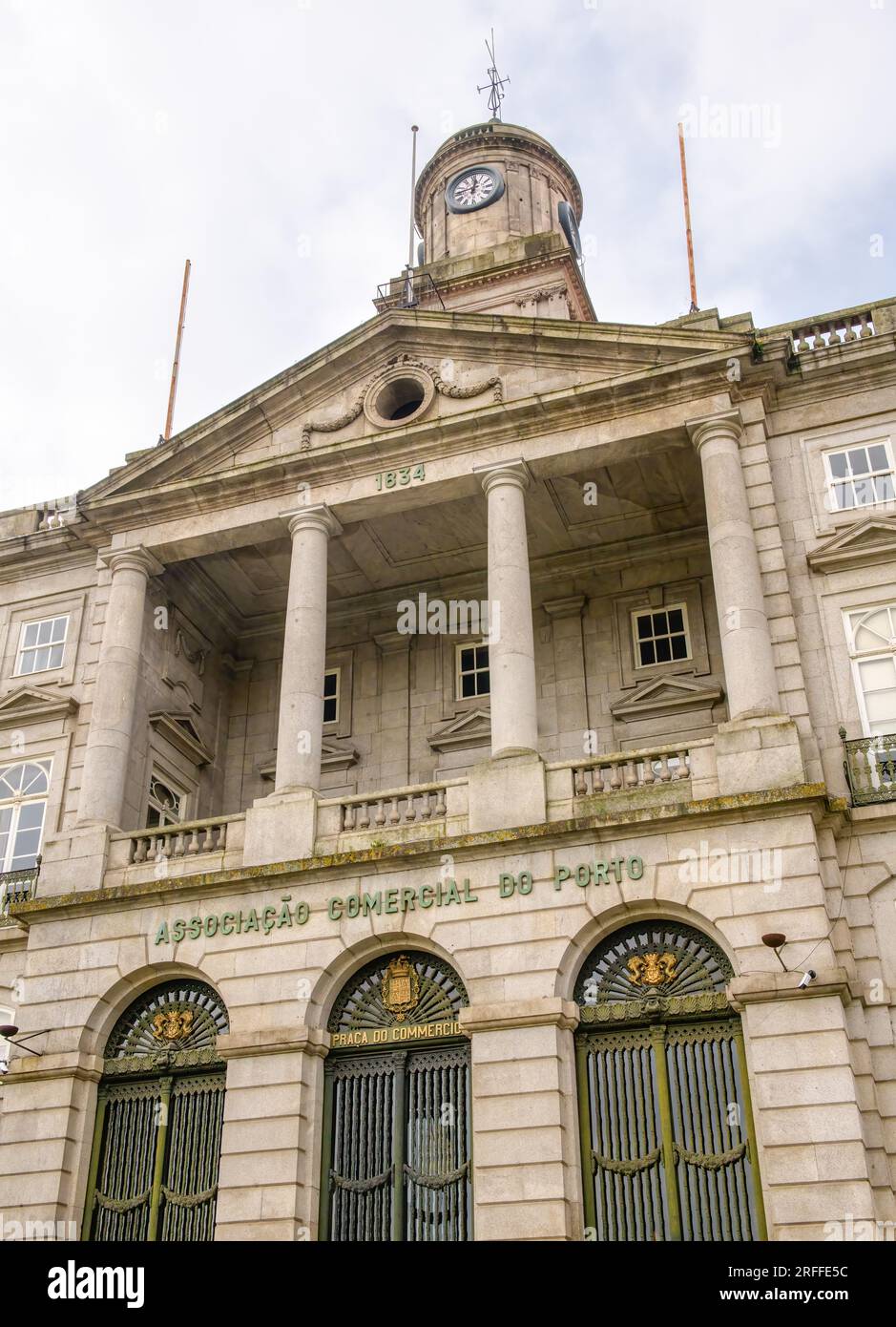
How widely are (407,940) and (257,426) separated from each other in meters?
10.7

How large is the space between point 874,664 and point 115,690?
1309 centimetres

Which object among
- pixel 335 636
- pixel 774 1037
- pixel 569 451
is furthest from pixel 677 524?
pixel 774 1037

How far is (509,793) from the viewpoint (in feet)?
68.0

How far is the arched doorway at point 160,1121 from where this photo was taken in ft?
66.3

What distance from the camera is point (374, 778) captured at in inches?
1065

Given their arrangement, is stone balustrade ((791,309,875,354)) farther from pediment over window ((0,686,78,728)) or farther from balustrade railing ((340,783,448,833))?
pediment over window ((0,686,78,728))

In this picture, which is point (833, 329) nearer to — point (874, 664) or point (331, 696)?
point (874, 664)

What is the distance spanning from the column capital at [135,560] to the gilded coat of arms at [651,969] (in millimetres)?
12297

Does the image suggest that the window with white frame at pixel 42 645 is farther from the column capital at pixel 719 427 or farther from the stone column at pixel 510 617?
the column capital at pixel 719 427

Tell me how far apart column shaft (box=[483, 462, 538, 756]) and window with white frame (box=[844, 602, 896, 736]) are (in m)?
5.10

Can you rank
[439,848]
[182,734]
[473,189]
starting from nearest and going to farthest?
1. [439,848]
2. [182,734]
3. [473,189]

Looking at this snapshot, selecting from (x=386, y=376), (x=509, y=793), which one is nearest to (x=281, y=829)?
(x=509, y=793)

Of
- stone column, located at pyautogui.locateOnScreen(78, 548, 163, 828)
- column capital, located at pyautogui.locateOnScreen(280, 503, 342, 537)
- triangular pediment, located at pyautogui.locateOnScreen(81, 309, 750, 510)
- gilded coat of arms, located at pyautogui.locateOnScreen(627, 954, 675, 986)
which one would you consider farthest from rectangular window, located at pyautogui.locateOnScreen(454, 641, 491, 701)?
gilded coat of arms, located at pyautogui.locateOnScreen(627, 954, 675, 986)

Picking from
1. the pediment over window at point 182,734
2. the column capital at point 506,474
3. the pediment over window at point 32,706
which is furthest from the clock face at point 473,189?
the pediment over window at point 32,706
